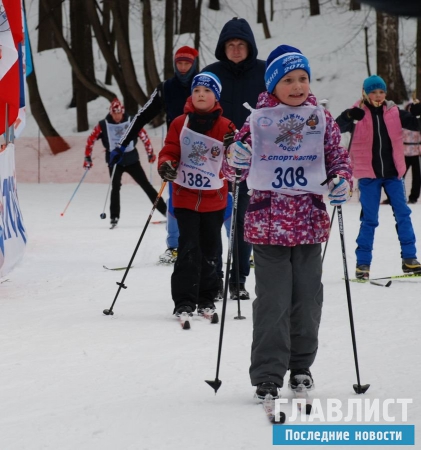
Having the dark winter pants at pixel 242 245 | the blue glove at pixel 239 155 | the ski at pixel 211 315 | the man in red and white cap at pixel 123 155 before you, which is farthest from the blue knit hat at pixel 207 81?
the man in red and white cap at pixel 123 155

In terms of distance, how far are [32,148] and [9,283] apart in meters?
17.2

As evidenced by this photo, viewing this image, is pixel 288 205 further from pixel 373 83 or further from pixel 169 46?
pixel 169 46

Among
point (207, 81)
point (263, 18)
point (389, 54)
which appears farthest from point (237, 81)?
point (263, 18)

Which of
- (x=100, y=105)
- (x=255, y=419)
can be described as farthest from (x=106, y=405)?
(x=100, y=105)

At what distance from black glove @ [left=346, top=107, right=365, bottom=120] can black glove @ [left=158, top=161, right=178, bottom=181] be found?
2552 mm

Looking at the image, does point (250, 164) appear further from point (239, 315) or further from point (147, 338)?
point (239, 315)

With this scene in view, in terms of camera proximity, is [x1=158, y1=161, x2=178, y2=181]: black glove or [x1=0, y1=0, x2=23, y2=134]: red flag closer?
[x1=158, y1=161, x2=178, y2=181]: black glove

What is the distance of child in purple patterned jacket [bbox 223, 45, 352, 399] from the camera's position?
14.0 feet

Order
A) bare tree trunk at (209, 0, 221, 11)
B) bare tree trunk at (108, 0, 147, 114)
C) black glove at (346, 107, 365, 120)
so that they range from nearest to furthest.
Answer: black glove at (346, 107, 365, 120), bare tree trunk at (108, 0, 147, 114), bare tree trunk at (209, 0, 221, 11)

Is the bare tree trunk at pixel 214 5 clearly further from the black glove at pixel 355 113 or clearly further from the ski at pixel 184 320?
the ski at pixel 184 320

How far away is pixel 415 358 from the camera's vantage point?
5.13 m

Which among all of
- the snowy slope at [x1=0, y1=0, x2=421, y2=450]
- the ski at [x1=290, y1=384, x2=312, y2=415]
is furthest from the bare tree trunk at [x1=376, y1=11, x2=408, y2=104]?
the ski at [x1=290, y1=384, x2=312, y2=415]

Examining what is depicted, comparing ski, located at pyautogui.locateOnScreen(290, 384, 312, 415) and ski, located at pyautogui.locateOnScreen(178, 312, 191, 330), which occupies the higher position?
ski, located at pyautogui.locateOnScreen(290, 384, 312, 415)

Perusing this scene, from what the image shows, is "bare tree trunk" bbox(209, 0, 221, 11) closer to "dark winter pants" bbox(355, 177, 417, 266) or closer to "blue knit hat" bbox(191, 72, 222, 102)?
"dark winter pants" bbox(355, 177, 417, 266)
